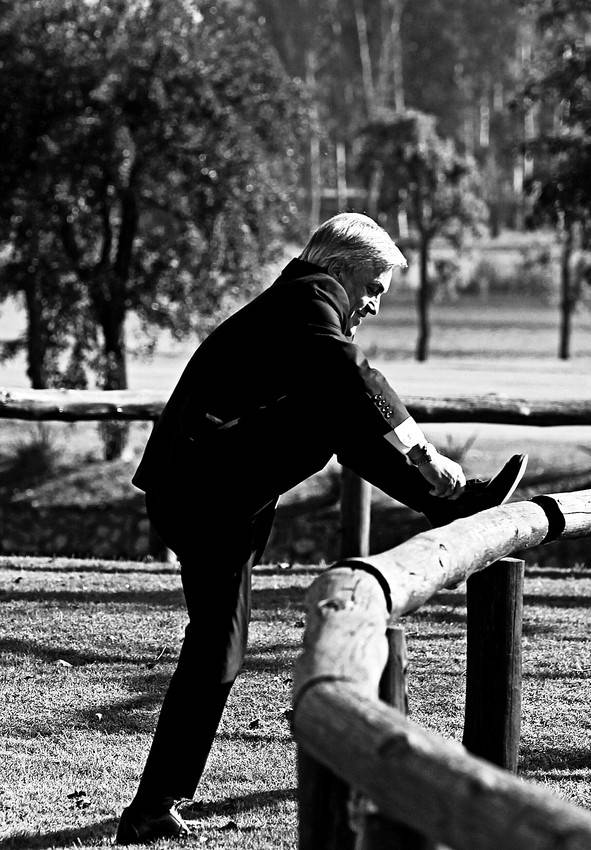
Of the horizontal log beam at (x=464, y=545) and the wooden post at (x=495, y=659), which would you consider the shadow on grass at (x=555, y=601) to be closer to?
the horizontal log beam at (x=464, y=545)

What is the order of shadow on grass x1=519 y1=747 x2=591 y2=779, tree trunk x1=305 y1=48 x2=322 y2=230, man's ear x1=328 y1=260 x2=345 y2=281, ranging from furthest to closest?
tree trunk x1=305 y1=48 x2=322 y2=230 < shadow on grass x1=519 y1=747 x2=591 y2=779 < man's ear x1=328 y1=260 x2=345 y2=281

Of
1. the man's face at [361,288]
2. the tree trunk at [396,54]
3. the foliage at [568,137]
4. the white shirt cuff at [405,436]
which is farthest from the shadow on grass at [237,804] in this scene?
the tree trunk at [396,54]

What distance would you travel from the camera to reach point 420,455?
3.42 metres

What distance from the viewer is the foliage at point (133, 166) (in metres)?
13.0

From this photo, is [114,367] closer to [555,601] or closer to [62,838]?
[555,601]

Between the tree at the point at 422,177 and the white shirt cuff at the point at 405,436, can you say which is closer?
the white shirt cuff at the point at 405,436

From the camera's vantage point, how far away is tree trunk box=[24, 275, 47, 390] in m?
14.1

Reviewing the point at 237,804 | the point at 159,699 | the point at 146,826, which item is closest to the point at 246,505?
the point at 146,826

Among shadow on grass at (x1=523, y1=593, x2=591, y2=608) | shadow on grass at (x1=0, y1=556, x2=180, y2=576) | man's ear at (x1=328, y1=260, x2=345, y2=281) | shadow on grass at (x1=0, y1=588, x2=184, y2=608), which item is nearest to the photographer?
man's ear at (x1=328, y1=260, x2=345, y2=281)

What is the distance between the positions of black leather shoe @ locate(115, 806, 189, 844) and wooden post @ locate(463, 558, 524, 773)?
34.5 inches

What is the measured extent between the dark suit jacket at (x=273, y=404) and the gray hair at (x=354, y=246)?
14 cm

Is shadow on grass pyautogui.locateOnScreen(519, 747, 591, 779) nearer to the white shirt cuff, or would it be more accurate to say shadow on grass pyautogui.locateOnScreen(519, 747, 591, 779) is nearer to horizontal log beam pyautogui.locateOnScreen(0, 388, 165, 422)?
the white shirt cuff

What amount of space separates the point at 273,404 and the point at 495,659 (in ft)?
3.07

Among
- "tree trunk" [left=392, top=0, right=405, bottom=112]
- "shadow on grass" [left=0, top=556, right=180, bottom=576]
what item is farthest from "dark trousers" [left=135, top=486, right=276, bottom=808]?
"tree trunk" [left=392, top=0, right=405, bottom=112]
